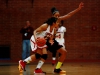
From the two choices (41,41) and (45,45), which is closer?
(41,41)

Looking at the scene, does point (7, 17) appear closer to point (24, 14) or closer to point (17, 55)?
point (24, 14)

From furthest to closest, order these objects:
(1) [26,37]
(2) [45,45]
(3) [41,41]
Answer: (1) [26,37]
(2) [45,45]
(3) [41,41]

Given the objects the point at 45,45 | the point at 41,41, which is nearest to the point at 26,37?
the point at 45,45

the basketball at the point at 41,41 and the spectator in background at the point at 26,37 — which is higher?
the basketball at the point at 41,41

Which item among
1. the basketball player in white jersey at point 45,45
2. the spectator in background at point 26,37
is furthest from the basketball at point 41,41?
the spectator in background at point 26,37

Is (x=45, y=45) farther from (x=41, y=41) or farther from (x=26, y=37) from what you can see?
(x=26, y=37)

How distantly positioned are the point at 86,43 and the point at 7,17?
195 inches

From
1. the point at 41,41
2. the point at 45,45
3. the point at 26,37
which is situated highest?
the point at 41,41

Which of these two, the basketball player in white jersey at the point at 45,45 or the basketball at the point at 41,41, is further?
the basketball player in white jersey at the point at 45,45

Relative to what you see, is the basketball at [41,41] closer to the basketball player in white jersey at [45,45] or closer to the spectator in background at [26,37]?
the basketball player in white jersey at [45,45]

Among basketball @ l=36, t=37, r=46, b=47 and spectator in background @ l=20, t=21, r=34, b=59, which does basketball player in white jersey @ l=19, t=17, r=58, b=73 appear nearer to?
basketball @ l=36, t=37, r=46, b=47

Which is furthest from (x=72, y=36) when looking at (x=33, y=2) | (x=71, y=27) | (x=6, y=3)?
(x=6, y=3)

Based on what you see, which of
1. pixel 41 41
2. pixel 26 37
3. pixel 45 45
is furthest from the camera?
pixel 26 37

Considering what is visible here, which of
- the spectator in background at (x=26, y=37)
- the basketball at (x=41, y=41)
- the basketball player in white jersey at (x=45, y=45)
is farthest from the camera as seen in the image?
the spectator in background at (x=26, y=37)
